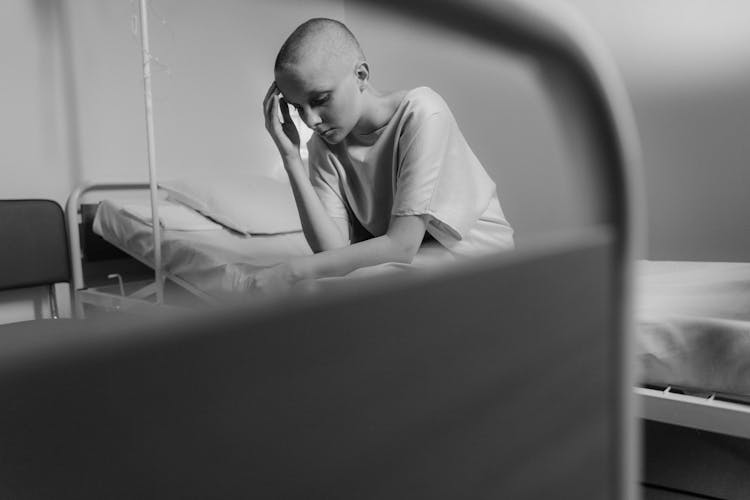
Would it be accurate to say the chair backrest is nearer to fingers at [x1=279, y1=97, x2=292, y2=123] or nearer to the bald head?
fingers at [x1=279, y1=97, x2=292, y2=123]

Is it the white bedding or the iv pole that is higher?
the iv pole

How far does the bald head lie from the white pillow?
72cm

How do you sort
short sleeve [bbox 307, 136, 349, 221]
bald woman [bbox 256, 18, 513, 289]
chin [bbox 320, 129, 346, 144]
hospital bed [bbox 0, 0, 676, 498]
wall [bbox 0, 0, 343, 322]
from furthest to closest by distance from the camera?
wall [bbox 0, 0, 343, 322], short sleeve [bbox 307, 136, 349, 221], chin [bbox 320, 129, 346, 144], bald woman [bbox 256, 18, 513, 289], hospital bed [bbox 0, 0, 676, 498]

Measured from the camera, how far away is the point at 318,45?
83 centimetres

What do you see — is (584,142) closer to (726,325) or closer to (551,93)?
(551,93)

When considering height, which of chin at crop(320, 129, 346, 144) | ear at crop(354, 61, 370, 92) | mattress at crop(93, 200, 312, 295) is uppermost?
ear at crop(354, 61, 370, 92)

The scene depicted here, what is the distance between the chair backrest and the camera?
4.49 ft

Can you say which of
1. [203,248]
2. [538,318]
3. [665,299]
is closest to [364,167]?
[203,248]

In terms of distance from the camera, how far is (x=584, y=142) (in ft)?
1.25

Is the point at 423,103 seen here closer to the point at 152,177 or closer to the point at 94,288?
the point at 152,177

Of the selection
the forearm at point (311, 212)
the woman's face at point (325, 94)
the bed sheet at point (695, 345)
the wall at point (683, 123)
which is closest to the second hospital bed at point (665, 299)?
the bed sheet at point (695, 345)

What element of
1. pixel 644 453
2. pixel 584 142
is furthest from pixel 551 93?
pixel 644 453

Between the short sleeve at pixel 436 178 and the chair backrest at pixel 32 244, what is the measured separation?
965 millimetres

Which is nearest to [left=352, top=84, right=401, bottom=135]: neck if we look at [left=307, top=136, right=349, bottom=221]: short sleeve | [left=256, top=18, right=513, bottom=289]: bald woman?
[left=256, top=18, right=513, bottom=289]: bald woman
